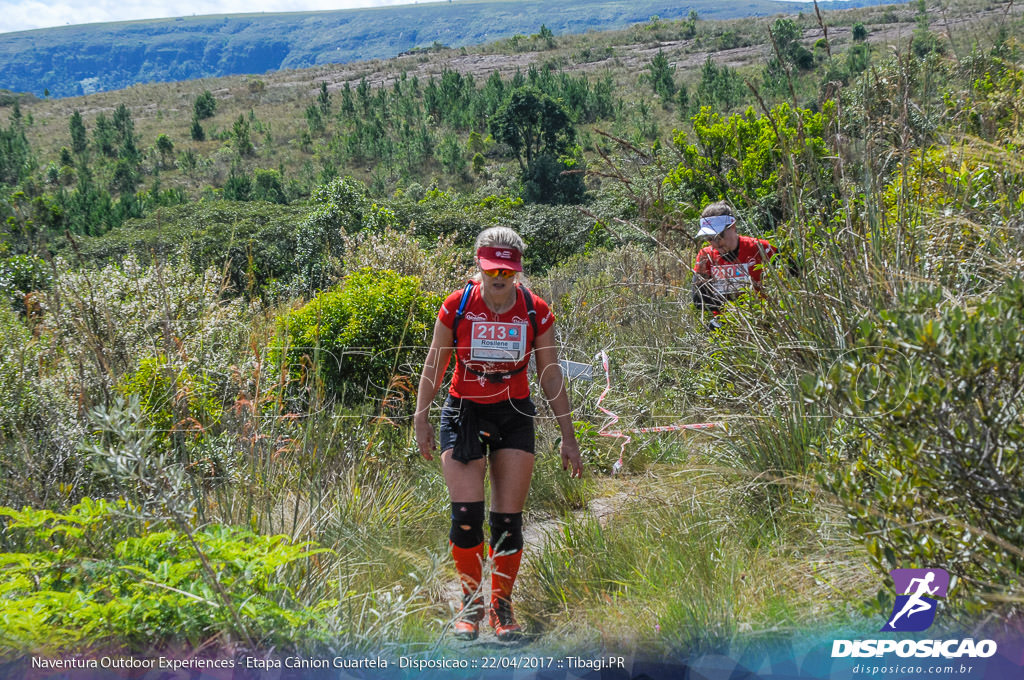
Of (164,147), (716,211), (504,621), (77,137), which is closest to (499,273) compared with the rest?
(504,621)

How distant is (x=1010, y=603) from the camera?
186cm

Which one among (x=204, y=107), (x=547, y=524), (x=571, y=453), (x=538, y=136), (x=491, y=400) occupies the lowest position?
(x=547, y=524)

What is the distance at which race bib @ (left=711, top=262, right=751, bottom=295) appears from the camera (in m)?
4.09

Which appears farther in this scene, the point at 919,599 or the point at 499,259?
the point at 499,259

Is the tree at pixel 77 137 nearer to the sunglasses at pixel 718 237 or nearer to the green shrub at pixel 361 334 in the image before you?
the green shrub at pixel 361 334

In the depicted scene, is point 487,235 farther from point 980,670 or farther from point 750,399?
point 980,670

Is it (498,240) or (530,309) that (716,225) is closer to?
(530,309)

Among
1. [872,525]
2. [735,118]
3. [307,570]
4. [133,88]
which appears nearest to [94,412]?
[307,570]

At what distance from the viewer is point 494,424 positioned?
3238 millimetres

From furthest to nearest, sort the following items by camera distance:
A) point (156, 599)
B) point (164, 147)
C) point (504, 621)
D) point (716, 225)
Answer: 1. point (164, 147)
2. point (716, 225)
3. point (504, 621)
4. point (156, 599)

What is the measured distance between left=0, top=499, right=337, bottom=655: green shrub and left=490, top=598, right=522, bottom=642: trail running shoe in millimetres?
794

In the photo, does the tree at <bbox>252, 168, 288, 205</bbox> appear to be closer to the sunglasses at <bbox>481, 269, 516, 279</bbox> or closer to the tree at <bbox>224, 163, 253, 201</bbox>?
the tree at <bbox>224, 163, 253, 201</bbox>

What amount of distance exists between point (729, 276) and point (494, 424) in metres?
1.86

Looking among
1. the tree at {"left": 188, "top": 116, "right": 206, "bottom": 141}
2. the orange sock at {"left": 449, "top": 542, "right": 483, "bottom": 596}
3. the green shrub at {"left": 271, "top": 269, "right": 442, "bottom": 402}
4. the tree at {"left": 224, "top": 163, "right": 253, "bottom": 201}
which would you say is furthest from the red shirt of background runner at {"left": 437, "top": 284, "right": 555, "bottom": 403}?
the tree at {"left": 188, "top": 116, "right": 206, "bottom": 141}
